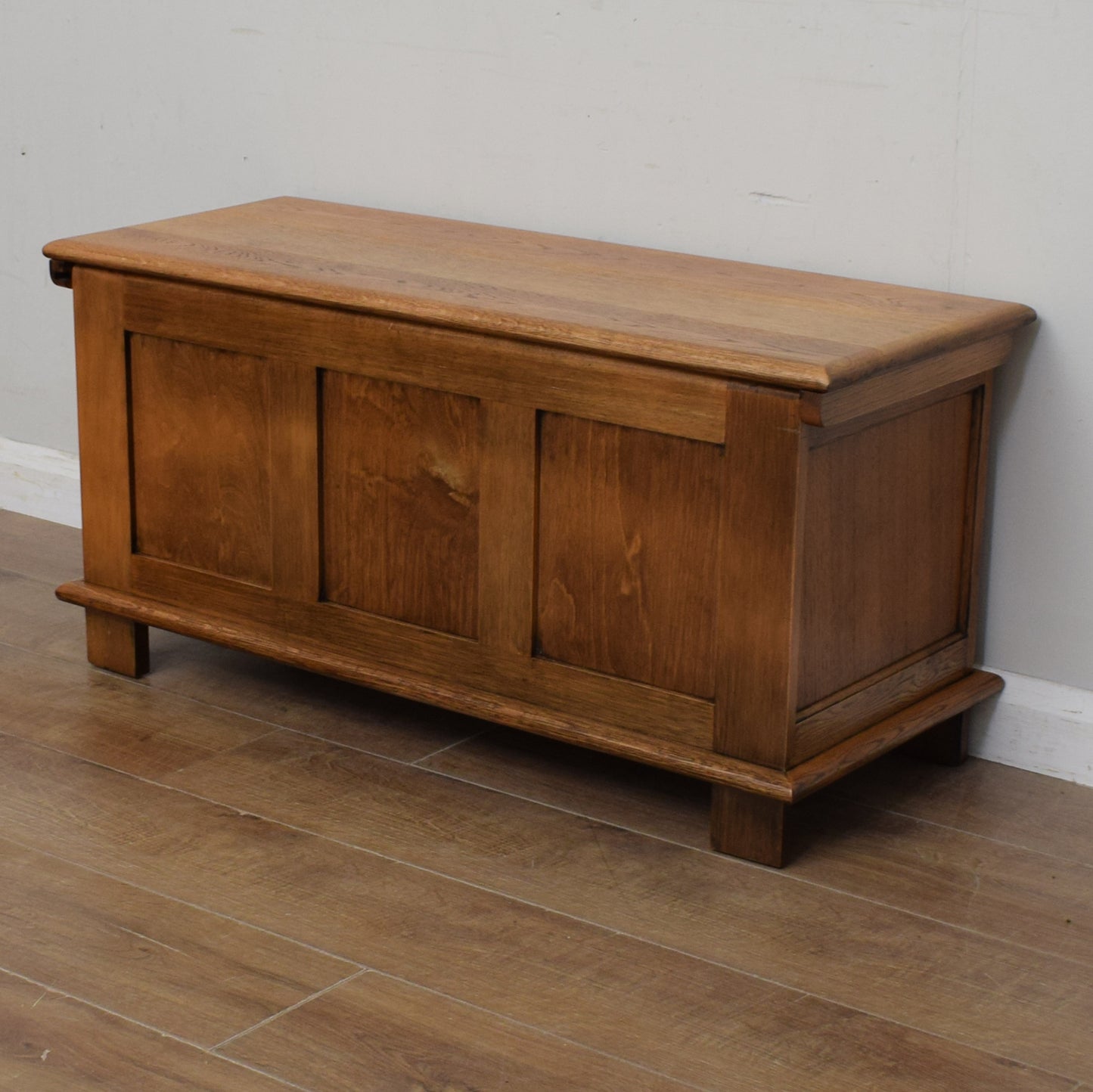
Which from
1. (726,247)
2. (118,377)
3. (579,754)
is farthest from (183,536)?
(726,247)

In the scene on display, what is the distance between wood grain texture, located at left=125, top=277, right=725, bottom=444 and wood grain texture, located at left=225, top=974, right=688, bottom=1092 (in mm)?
702

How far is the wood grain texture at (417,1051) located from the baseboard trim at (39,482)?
170cm

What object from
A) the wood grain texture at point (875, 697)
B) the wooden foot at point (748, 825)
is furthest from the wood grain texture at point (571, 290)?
the wooden foot at point (748, 825)

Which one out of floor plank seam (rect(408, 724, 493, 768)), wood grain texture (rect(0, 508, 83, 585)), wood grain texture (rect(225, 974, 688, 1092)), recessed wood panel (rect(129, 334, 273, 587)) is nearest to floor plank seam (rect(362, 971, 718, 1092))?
wood grain texture (rect(225, 974, 688, 1092))

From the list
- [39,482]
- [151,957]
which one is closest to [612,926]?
[151,957]

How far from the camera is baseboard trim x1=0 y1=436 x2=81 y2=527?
331 centimetres

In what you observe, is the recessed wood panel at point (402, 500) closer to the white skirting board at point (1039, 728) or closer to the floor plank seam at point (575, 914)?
the floor plank seam at point (575, 914)

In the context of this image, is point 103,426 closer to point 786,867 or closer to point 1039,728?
point 786,867

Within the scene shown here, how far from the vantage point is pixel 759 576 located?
2.04 meters

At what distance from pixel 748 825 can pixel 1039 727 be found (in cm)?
51

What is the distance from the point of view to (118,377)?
99.8 inches

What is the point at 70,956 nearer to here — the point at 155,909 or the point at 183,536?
the point at 155,909

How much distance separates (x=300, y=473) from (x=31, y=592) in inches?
32.5

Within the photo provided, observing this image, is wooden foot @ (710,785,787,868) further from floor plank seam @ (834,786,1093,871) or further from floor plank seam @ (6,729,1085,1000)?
floor plank seam @ (834,786,1093,871)
